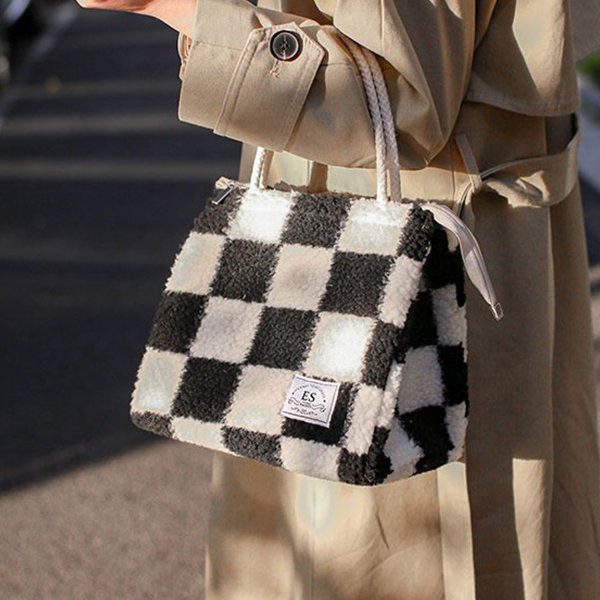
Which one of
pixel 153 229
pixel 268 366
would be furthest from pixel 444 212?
pixel 153 229

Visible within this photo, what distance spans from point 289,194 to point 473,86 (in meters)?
0.33

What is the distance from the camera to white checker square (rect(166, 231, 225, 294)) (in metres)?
1.61

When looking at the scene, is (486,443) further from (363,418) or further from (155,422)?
(155,422)

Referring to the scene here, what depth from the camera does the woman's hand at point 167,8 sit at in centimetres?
154

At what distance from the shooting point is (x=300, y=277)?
1537mm

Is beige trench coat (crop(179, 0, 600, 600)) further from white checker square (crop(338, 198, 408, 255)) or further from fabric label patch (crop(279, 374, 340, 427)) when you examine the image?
fabric label patch (crop(279, 374, 340, 427))

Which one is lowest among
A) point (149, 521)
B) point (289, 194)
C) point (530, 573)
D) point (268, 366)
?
point (149, 521)

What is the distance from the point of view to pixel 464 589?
1.79m

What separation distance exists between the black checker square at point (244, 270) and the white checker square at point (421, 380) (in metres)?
0.24

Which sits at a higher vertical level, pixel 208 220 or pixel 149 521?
pixel 208 220

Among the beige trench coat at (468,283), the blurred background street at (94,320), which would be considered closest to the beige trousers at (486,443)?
the beige trench coat at (468,283)

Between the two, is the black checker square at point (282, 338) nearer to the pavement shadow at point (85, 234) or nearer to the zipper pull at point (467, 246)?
the zipper pull at point (467, 246)

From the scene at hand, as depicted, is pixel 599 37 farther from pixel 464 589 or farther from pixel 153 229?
pixel 153 229

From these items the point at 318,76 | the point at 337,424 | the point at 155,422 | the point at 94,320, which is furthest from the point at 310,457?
the point at 94,320
